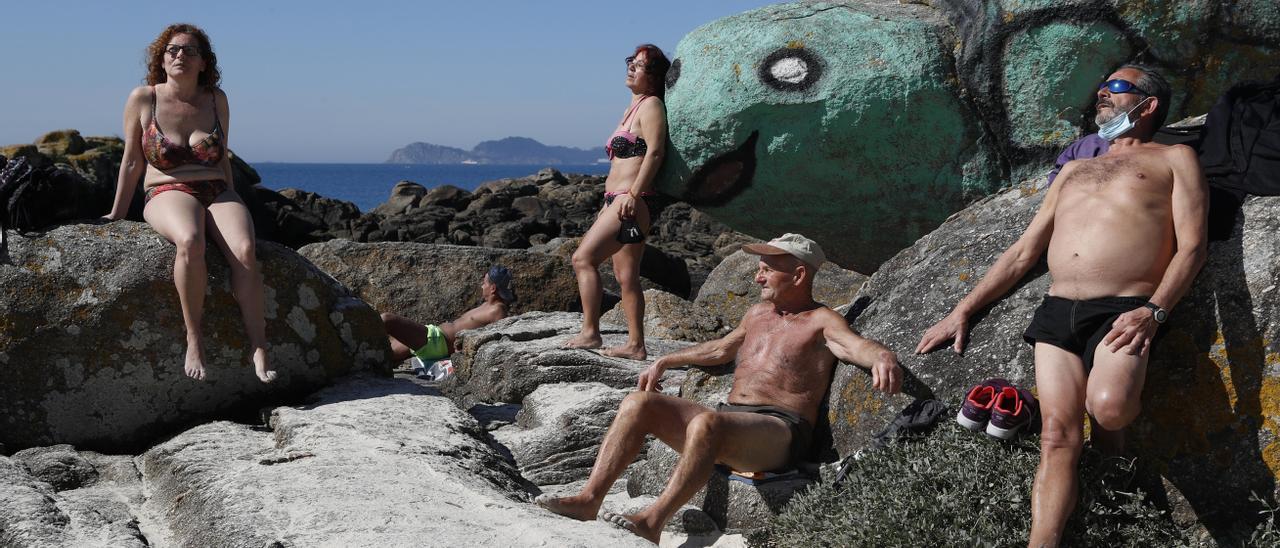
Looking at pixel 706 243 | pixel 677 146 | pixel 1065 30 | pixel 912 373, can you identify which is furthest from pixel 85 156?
pixel 912 373

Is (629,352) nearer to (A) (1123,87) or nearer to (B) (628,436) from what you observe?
(B) (628,436)

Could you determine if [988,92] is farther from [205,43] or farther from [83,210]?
[83,210]

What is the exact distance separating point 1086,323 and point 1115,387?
9.9 inches

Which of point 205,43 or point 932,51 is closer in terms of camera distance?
point 205,43

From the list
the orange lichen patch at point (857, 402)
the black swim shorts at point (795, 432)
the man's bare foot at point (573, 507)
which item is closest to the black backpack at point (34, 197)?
the man's bare foot at point (573, 507)

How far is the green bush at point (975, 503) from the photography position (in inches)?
185

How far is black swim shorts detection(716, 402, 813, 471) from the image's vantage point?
565 cm

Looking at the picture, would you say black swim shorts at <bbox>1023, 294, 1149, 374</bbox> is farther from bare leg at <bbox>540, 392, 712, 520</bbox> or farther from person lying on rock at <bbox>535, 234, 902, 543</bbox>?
bare leg at <bbox>540, 392, 712, 520</bbox>

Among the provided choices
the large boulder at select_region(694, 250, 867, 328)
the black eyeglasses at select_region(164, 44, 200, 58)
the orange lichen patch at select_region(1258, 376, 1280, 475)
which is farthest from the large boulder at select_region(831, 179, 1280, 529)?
the large boulder at select_region(694, 250, 867, 328)

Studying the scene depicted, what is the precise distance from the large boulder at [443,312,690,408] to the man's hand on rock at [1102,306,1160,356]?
3141 millimetres

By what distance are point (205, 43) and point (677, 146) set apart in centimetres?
308

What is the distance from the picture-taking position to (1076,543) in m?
4.66

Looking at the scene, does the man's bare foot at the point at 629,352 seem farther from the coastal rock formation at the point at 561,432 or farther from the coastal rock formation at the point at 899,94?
the coastal rock formation at the point at 899,94

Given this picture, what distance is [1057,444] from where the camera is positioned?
4.61 meters
